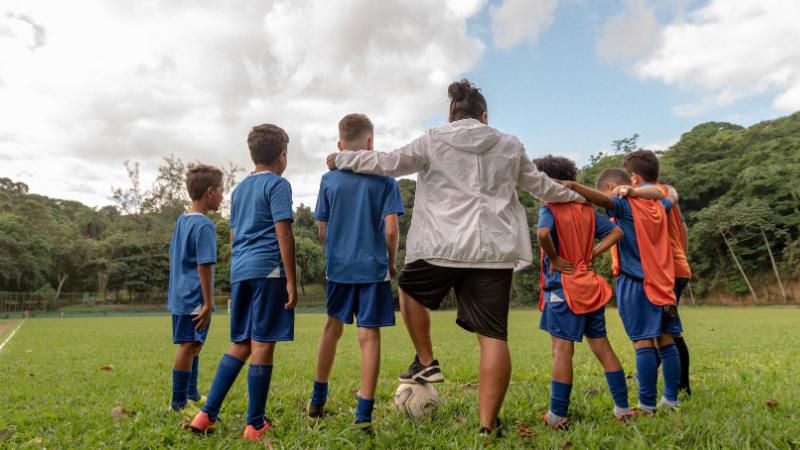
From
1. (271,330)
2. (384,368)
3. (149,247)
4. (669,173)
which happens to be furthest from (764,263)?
(149,247)

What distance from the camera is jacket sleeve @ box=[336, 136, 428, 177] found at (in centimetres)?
300

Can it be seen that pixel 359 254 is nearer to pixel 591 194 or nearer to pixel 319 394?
pixel 319 394

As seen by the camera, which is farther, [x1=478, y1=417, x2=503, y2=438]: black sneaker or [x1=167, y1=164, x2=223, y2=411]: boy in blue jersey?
[x1=167, y1=164, x2=223, y2=411]: boy in blue jersey

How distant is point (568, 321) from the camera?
3217 millimetres

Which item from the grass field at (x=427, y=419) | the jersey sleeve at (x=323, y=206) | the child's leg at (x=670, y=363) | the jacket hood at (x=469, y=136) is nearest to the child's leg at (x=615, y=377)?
the grass field at (x=427, y=419)

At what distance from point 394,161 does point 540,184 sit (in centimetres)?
95

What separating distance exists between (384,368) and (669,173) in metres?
48.8

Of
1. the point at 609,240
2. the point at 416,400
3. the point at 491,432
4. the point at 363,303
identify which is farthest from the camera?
the point at 609,240

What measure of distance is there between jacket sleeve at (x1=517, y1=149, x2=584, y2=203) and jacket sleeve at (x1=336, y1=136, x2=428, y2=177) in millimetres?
624

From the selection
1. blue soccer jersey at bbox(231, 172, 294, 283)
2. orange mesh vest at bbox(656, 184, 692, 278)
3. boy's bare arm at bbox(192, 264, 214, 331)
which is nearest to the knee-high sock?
orange mesh vest at bbox(656, 184, 692, 278)

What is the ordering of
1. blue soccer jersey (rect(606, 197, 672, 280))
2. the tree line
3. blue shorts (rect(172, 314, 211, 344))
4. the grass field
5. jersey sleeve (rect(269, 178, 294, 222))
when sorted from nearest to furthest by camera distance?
the grass field → jersey sleeve (rect(269, 178, 294, 222)) → blue soccer jersey (rect(606, 197, 672, 280)) → blue shorts (rect(172, 314, 211, 344)) → the tree line

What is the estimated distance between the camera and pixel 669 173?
47.2m

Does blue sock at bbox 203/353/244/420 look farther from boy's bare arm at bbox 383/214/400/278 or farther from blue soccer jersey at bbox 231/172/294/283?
boy's bare arm at bbox 383/214/400/278

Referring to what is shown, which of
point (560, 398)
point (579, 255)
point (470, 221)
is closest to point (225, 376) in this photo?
point (470, 221)
